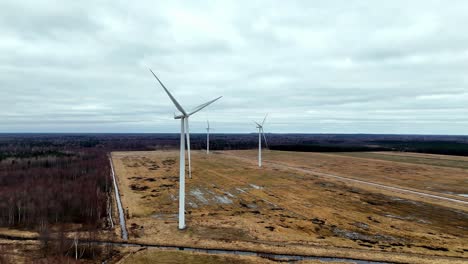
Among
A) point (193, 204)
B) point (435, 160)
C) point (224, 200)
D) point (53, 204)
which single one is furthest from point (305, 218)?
point (435, 160)

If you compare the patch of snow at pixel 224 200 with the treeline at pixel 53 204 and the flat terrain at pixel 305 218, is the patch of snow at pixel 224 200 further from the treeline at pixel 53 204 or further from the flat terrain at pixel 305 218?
the treeline at pixel 53 204

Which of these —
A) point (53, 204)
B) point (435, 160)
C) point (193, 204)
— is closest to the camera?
point (53, 204)

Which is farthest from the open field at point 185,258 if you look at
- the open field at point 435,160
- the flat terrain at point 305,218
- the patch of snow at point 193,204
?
the open field at point 435,160

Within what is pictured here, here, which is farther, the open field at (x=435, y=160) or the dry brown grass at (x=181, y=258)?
the open field at (x=435, y=160)

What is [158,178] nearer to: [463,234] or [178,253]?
[178,253]

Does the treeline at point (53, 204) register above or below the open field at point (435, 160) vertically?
below

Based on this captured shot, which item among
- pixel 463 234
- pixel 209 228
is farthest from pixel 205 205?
pixel 463 234

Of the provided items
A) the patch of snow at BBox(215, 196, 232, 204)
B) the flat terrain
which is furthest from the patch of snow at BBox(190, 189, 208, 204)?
the patch of snow at BBox(215, 196, 232, 204)

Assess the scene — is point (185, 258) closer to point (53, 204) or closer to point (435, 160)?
point (53, 204)
